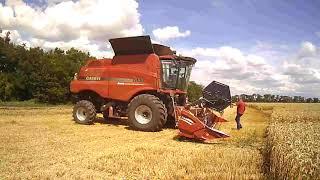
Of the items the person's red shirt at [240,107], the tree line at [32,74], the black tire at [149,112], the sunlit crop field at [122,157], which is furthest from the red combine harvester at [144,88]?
the tree line at [32,74]

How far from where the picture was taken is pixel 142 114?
16406 millimetres

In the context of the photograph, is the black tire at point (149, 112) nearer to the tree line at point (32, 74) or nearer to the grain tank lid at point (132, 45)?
the grain tank lid at point (132, 45)

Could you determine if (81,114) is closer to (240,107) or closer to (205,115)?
(205,115)

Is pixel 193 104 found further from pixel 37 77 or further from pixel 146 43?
pixel 37 77

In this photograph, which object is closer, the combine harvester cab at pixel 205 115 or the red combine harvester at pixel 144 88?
the combine harvester cab at pixel 205 115

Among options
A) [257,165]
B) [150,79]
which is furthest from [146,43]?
[257,165]

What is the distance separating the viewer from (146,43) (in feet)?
56.1

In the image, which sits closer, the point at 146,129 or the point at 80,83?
the point at 146,129

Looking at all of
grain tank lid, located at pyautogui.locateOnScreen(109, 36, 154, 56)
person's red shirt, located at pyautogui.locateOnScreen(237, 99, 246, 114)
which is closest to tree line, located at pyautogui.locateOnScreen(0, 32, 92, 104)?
grain tank lid, located at pyautogui.locateOnScreen(109, 36, 154, 56)

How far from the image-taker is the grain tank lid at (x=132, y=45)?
17.0m

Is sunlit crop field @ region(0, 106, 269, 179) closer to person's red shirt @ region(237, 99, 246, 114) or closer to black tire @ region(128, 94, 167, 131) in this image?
black tire @ region(128, 94, 167, 131)

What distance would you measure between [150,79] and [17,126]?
552cm

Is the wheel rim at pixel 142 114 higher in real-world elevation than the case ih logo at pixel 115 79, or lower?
lower

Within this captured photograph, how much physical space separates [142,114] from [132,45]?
306 cm
